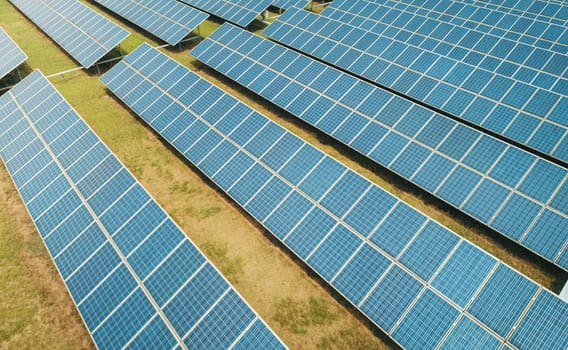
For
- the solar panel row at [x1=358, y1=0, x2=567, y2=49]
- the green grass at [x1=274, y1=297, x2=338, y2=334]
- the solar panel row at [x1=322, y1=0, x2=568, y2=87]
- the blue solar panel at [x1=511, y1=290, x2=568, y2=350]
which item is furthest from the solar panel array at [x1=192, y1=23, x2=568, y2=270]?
the solar panel row at [x1=358, y1=0, x2=567, y2=49]

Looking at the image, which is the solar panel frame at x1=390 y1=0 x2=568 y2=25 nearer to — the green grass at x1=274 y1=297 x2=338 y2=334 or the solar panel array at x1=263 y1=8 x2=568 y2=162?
the solar panel array at x1=263 y1=8 x2=568 y2=162

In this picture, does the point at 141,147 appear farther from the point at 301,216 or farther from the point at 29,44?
the point at 29,44

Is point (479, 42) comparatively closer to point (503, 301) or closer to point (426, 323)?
point (503, 301)

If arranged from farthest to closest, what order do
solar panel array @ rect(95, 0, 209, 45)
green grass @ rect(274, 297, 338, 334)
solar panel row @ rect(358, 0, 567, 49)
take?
solar panel array @ rect(95, 0, 209, 45)
solar panel row @ rect(358, 0, 567, 49)
green grass @ rect(274, 297, 338, 334)

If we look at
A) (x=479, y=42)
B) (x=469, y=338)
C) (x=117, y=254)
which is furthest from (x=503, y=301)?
(x=479, y=42)

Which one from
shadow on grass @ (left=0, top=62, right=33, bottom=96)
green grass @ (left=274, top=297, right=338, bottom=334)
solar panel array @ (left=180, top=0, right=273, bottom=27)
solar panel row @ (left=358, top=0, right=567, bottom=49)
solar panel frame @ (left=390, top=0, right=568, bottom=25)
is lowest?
solar panel frame @ (left=390, top=0, right=568, bottom=25)

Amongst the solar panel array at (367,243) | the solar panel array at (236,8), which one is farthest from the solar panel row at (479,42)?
the solar panel array at (367,243)
